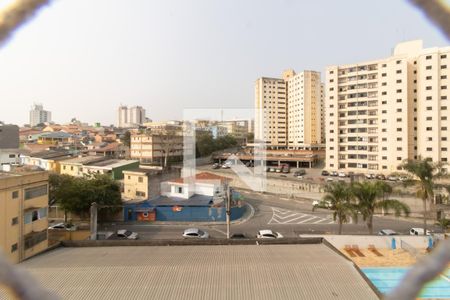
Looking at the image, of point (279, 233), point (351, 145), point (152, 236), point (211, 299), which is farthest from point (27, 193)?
point (351, 145)

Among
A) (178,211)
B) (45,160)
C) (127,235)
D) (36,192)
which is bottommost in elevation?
(127,235)

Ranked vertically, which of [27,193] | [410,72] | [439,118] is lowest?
[27,193]

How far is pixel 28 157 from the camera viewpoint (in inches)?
768

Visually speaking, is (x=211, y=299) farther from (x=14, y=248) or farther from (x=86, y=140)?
(x=86, y=140)

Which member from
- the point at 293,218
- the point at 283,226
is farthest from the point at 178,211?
the point at 293,218

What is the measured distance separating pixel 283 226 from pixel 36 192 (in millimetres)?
6905

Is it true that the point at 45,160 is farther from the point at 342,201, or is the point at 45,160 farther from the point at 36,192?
the point at 342,201

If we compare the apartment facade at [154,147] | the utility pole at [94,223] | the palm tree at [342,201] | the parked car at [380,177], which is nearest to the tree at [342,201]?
the palm tree at [342,201]

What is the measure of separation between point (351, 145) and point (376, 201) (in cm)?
1403

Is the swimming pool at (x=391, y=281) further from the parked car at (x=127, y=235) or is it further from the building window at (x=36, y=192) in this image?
the building window at (x=36, y=192)

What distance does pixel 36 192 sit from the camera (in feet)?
23.9

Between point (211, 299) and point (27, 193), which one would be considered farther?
point (27, 193)

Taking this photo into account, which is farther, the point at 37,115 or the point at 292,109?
the point at 37,115

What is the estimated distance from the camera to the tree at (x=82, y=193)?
977cm
